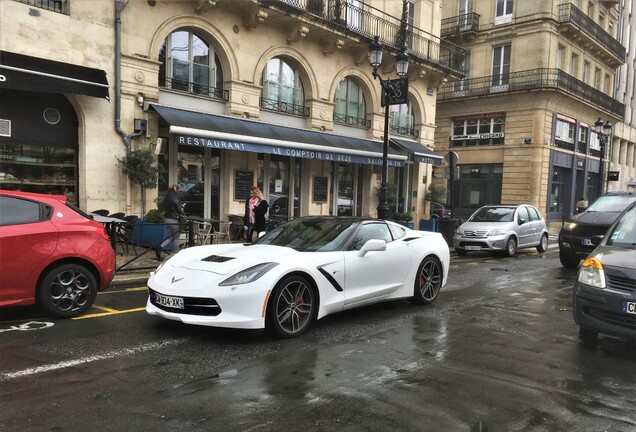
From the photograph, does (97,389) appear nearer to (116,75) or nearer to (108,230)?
(108,230)

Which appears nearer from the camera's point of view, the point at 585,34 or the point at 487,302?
the point at 487,302

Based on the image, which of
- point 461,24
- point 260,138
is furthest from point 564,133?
point 260,138

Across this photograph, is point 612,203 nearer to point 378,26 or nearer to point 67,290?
point 378,26

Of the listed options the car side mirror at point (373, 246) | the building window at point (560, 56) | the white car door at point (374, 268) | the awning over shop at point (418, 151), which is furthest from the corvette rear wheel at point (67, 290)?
the building window at point (560, 56)

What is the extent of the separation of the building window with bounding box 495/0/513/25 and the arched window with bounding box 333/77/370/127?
1799 centimetres

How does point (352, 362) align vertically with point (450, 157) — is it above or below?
below

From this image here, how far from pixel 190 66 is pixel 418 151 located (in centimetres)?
1016

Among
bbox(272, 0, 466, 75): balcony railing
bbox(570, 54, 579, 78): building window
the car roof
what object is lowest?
the car roof

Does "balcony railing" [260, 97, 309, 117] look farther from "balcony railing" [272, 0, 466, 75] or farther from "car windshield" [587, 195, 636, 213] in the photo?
"car windshield" [587, 195, 636, 213]

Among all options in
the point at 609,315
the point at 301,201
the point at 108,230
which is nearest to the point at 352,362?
the point at 609,315

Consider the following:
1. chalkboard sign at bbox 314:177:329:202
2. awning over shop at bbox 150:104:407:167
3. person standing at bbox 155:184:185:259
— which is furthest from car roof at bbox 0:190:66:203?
chalkboard sign at bbox 314:177:329:202

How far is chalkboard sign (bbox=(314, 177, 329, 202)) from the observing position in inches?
719

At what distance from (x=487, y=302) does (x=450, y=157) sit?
9989mm

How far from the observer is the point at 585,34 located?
33219 mm
